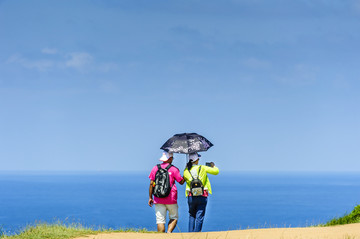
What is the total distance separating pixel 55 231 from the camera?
1264 cm

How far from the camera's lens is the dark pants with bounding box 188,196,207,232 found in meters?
12.9

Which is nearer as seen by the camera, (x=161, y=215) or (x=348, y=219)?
(x=161, y=215)

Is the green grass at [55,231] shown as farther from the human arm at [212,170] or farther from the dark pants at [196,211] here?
the human arm at [212,170]

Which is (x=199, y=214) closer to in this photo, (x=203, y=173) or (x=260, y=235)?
(x=203, y=173)

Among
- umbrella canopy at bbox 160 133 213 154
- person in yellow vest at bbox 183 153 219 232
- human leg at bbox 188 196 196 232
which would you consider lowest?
human leg at bbox 188 196 196 232

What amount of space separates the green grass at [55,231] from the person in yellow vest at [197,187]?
5.03 ft

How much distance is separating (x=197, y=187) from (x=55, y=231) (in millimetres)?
3858

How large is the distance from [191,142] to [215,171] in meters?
1.13

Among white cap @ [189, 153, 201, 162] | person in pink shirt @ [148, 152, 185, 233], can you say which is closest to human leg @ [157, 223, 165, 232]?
person in pink shirt @ [148, 152, 185, 233]

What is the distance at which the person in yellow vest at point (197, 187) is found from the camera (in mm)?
12664

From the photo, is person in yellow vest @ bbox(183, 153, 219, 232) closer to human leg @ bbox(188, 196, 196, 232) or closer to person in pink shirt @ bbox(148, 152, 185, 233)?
human leg @ bbox(188, 196, 196, 232)

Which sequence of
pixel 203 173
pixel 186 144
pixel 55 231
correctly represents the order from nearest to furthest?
pixel 55 231, pixel 203 173, pixel 186 144

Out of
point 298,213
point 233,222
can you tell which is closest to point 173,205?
point 233,222

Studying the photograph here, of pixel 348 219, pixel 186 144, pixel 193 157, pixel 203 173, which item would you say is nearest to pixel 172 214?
pixel 203 173
